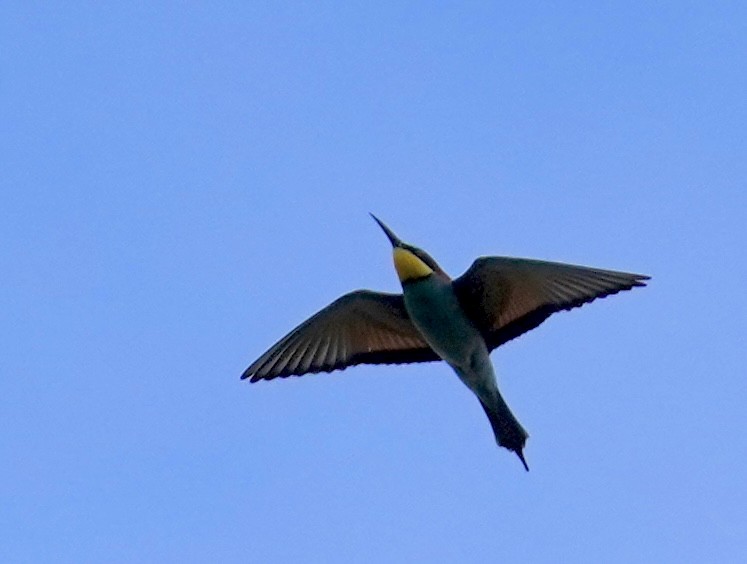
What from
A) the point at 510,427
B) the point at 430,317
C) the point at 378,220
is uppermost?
the point at 378,220

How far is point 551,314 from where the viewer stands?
9352 millimetres

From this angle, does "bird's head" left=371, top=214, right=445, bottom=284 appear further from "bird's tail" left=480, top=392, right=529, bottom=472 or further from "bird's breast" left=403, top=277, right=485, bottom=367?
"bird's tail" left=480, top=392, right=529, bottom=472

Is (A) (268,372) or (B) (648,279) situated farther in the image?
(A) (268,372)

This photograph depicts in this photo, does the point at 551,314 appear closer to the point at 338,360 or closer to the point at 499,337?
the point at 499,337

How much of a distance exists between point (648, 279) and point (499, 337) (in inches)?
34.1

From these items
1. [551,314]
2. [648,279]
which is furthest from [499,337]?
[648,279]

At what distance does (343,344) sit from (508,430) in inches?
42.1

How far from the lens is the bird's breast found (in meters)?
9.13

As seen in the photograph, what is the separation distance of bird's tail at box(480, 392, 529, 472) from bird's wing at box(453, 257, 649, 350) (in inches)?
13.7

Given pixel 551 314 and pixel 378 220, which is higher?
pixel 378 220

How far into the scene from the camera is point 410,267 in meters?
9.27

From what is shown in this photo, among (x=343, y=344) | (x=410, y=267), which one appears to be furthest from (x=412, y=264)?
(x=343, y=344)

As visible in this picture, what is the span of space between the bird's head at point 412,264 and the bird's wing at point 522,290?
0.18m

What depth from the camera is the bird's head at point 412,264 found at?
30.3ft
